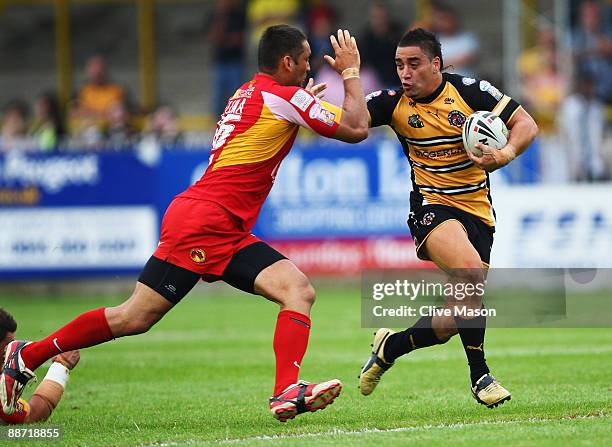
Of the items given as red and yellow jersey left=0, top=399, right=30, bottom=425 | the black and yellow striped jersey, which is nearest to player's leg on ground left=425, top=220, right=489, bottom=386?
the black and yellow striped jersey

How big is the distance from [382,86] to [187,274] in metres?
11.6

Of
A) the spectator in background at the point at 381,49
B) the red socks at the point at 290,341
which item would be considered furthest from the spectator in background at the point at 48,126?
the red socks at the point at 290,341

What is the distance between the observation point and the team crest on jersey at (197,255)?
24.4 ft

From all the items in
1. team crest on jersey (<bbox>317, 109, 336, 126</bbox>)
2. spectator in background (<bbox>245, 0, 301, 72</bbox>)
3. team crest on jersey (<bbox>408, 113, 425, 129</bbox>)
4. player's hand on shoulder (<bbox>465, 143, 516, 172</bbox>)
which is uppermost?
spectator in background (<bbox>245, 0, 301, 72</bbox>)

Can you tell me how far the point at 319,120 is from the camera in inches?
292

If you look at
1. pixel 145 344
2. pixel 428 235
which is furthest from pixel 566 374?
pixel 145 344

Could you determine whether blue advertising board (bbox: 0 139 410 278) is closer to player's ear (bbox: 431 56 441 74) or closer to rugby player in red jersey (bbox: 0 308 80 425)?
player's ear (bbox: 431 56 441 74)

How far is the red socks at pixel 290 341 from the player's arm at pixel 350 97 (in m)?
1.13

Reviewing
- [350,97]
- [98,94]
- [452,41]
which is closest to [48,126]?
[98,94]

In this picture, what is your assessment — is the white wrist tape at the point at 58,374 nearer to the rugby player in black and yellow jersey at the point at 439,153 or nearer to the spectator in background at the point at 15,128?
the rugby player in black and yellow jersey at the point at 439,153

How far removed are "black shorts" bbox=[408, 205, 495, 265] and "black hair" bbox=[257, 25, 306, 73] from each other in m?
1.46

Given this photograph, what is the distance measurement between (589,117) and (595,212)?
210 centimetres

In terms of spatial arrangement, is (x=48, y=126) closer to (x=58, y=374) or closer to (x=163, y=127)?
(x=163, y=127)

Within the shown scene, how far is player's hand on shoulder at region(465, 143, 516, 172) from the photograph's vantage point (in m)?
7.71
